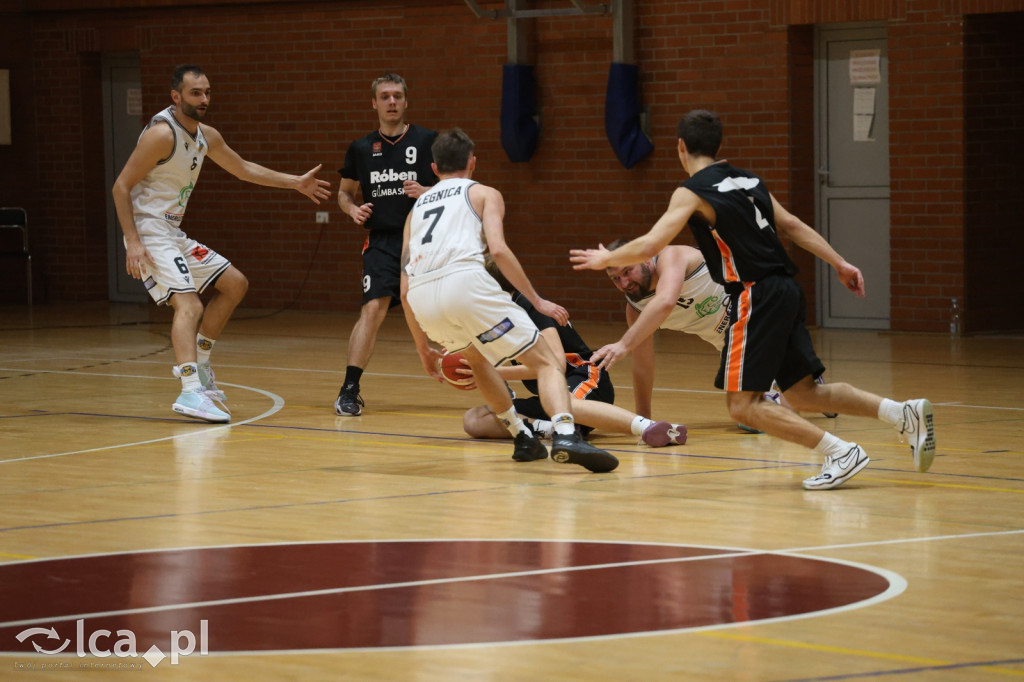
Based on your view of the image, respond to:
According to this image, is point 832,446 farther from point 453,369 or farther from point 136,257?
point 136,257

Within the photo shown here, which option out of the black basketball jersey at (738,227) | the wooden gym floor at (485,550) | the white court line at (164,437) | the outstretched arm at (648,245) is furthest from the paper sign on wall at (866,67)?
the outstretched arm at (648,245)

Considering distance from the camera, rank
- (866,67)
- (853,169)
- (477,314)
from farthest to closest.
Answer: (853,169) < (866,67) < (477,314)

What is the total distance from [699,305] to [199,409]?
2713 mm

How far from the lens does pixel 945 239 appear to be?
13500 millimetres

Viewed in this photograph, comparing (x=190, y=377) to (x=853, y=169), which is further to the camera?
(x=853, y=169)

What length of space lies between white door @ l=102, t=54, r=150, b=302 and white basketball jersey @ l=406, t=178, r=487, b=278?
475 inches

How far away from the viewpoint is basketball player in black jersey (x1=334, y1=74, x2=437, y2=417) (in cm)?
939

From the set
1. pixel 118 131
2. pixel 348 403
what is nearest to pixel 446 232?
pixel 348 403

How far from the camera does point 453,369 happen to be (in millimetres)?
7848

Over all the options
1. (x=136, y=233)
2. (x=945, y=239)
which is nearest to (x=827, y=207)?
(x=945, y=239)

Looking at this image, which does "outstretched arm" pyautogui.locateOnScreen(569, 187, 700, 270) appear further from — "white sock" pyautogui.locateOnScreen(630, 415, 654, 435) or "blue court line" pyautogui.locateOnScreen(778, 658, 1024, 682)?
"blue court line" pyautogui.locateOnScreen(778, 658, 1024, 682)

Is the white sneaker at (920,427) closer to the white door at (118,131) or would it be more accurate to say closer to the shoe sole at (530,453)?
the shoe sole at (530,453)

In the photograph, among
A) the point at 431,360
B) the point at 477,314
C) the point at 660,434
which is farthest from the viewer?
the point at 431,360

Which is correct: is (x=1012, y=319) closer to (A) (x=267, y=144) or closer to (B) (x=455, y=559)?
(A) (x=267, y=144)
